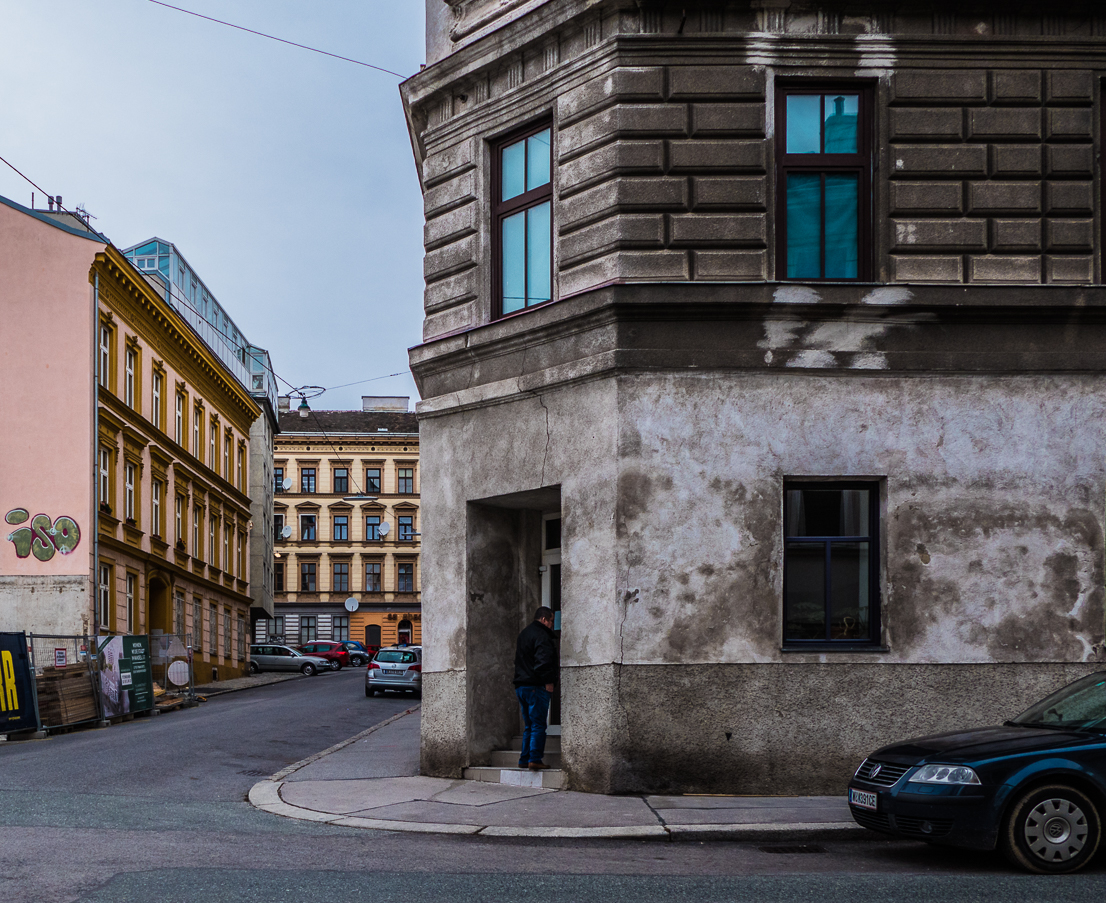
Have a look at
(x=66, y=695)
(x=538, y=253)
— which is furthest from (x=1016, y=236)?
(x=66, y=695)

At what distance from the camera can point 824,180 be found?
516 inches

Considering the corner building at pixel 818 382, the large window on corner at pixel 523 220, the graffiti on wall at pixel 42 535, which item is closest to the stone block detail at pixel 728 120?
the corner building at pixel 818 382

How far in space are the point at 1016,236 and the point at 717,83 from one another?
10.7 ft

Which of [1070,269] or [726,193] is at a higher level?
[726,193]

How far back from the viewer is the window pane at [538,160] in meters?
14.0

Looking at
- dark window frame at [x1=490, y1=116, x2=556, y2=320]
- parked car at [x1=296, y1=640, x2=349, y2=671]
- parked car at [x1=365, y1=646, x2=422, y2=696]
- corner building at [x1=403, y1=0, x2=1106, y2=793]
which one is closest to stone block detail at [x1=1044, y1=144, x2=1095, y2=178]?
corner building at [x1=403, y1=0, x2=1106, y2=793]

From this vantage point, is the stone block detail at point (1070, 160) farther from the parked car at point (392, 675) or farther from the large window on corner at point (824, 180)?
the parked car at point (392, 675)

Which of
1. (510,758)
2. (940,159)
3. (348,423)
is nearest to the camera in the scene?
(940,159)

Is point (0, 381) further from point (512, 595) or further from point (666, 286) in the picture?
point (666, 286)

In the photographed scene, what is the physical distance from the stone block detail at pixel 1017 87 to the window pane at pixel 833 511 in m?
4.07

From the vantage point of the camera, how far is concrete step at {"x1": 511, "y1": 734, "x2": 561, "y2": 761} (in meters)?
14.1

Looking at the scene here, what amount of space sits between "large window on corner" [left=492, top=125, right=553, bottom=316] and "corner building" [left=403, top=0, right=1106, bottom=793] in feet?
2.19

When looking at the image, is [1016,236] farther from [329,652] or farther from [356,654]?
[356,654]

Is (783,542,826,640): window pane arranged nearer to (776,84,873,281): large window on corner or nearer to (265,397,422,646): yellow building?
(776,84,873,281): large window on corner
